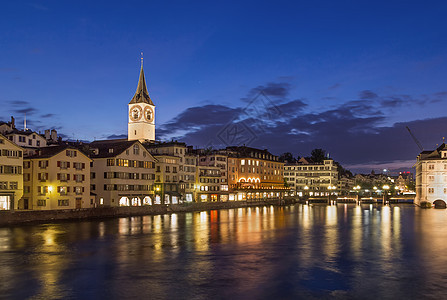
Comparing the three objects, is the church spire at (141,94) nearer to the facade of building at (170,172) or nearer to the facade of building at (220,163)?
the facade of building at (220,163)

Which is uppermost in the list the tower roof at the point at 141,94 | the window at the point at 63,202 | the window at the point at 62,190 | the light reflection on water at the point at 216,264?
the tower roof at the point at 141,94

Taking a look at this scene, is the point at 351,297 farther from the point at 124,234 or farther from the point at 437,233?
the point at 437,233

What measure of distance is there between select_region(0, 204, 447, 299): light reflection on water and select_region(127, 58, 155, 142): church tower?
249 ft

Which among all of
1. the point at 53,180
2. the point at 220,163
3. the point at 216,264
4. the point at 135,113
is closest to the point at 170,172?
the point at 53,180

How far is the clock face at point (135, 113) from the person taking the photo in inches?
5320

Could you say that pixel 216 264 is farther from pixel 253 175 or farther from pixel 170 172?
pixel 253 175

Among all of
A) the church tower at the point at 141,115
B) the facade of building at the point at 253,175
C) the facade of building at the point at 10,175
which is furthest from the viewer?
the facade of building at the point at 253,175

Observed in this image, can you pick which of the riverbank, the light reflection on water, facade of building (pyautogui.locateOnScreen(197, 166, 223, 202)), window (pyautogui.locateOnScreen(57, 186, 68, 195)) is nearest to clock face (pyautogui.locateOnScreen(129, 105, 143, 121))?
facade of building (pyautogui.locateOnScreen(197, 166, 223, 202))

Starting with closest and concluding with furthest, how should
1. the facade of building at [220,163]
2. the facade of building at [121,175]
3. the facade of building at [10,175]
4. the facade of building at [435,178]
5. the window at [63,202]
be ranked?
the facade of building at [10,175]
the window at [63,202]
the facade of building at [121,175]
the facade of building at [220,163]
the facade of building at [435,178]

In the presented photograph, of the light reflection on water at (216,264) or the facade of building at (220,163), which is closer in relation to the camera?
the light reflection on water at (216,264)

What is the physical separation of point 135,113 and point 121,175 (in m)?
52.2

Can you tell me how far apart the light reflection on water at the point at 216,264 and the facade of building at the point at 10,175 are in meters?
9.75

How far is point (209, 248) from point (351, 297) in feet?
67.2

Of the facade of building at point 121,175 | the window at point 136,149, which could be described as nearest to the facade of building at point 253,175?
the facade of building at point 121,175
